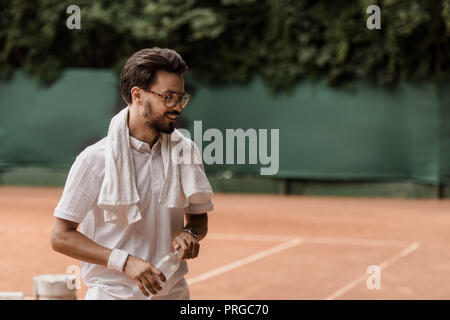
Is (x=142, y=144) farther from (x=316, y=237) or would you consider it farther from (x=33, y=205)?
(x=33, y=205)

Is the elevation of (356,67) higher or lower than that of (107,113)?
higher

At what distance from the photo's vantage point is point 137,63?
237cm

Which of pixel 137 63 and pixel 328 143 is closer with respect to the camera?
pixel 137 63

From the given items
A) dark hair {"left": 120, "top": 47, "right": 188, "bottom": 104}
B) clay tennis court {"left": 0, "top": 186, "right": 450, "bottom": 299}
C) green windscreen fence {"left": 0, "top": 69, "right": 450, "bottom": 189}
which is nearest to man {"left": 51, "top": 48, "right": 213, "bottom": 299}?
dark hair {"left": 120, "top": 47, "right": 188, "bottom": 104}

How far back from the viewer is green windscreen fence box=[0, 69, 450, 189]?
13281 mm

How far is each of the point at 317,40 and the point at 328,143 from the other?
6.63 feet

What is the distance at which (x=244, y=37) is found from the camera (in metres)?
14.4

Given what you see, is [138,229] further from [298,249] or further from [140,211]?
[298,249]

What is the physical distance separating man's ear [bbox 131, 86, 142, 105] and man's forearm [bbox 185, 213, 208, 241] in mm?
469

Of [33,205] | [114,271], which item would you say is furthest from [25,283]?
[33,205]

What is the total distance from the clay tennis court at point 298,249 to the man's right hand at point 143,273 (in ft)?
9.11

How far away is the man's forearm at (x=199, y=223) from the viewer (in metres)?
2.54

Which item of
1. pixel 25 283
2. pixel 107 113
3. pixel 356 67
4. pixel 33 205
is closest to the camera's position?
pixel 25 283

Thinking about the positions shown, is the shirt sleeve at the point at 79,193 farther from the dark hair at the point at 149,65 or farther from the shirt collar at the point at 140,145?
the dark hair at the point at 149,65
